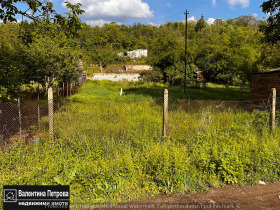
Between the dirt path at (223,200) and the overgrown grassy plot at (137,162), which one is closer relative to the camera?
the dirt path at (223,200)

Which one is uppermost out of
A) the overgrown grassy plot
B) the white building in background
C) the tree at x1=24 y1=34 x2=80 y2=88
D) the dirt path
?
the white building in background

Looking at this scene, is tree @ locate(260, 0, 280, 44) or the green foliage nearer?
tree @ locate(260, 0, 280, 44)

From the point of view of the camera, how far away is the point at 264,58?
937 inches

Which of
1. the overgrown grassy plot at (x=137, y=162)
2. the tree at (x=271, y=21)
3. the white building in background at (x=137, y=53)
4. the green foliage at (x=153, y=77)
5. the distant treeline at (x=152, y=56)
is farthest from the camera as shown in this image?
the white building in background at (x=137, y=53)

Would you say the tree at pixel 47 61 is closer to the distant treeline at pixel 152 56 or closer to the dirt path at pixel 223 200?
the distant treeline at pixel 152 56

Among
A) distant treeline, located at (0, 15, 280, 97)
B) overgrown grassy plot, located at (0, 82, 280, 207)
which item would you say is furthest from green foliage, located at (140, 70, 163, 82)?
overgrown grassy plot, located at (0, 82, 280, 207)

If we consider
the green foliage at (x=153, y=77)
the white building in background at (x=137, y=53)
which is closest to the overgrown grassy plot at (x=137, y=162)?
the green foliage at (x=153, y=77)

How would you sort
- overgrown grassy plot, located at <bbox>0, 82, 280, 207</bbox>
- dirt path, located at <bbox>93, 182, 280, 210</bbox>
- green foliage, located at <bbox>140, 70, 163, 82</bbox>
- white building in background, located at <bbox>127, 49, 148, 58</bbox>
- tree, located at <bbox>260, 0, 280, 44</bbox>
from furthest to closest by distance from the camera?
1. white building in background, located at <bbox>127, 49, 148, 58</bbox>
2. green foliage, located at <bbox>140, 70, 163, 82</bbox>
3. tree, located at <bbox>260, 0, 280, 44</bbox>
4. overgrown grassy plot, located at <bbox>0, 82, 280, 207</bbox>
5. dirt path, located at <bbox>93, 182, 280, 210</bbox>

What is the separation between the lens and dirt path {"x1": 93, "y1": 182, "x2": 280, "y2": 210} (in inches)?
135

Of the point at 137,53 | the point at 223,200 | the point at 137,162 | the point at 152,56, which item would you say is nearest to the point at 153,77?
the point at 152,56

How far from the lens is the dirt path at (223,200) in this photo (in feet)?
11.3

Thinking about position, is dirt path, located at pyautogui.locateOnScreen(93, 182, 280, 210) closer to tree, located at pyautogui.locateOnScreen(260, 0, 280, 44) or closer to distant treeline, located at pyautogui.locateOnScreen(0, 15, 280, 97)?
distant treeline, located at pyautogui.locateOnScreen(0, 15, 280, 97)

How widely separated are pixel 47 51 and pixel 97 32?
280ft

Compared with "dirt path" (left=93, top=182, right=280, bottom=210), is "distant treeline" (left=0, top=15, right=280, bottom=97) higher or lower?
higher
